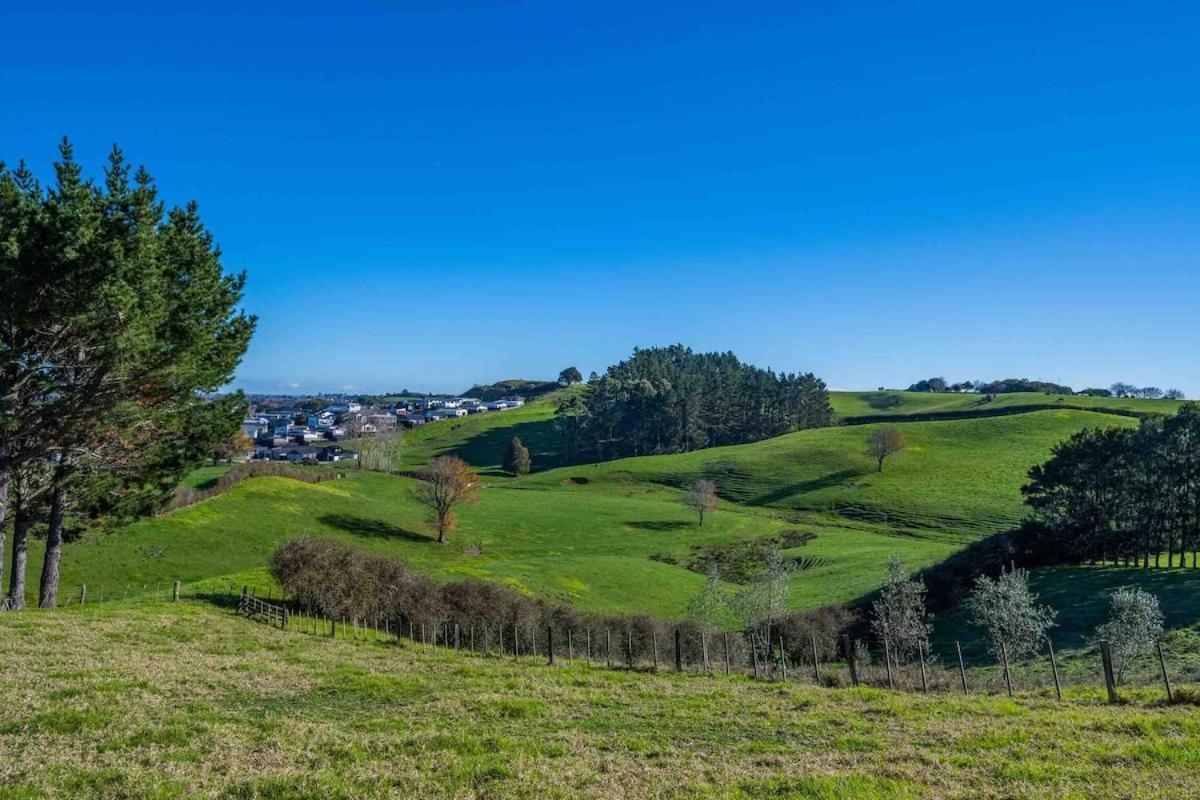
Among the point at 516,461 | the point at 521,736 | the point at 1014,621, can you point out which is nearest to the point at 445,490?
the point at 1014,621

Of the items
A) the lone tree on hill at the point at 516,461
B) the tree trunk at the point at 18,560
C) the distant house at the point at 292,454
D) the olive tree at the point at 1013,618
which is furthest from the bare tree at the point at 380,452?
the olive tree at the point at 1013,618

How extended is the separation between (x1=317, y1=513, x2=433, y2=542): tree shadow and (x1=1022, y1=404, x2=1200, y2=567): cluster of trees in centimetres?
6916

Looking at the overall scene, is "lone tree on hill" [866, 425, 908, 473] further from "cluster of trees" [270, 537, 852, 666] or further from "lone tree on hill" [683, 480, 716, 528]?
"cluster of trees" [270, 537, 852, 666]

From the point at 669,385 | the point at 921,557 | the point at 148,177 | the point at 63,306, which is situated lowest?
the point at 921,557

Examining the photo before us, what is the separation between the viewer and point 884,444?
5221 inches

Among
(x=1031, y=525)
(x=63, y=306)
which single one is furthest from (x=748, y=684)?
(x=1031, y=525)

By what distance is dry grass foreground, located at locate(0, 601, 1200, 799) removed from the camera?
490 inches

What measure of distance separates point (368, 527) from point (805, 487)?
241ft

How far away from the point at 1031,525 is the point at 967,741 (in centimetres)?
6683

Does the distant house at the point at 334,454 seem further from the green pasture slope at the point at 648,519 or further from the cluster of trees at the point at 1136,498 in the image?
the cluster of trees at the point at 1136,498

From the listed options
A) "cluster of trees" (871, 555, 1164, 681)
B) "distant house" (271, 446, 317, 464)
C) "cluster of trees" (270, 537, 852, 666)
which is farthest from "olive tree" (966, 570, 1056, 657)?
"distant house" (271, 446, 317, 464)

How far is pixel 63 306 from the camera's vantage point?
26.5 metres

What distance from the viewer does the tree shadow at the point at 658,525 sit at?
337 feet

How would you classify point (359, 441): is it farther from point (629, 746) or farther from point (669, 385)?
point (629, 746)
